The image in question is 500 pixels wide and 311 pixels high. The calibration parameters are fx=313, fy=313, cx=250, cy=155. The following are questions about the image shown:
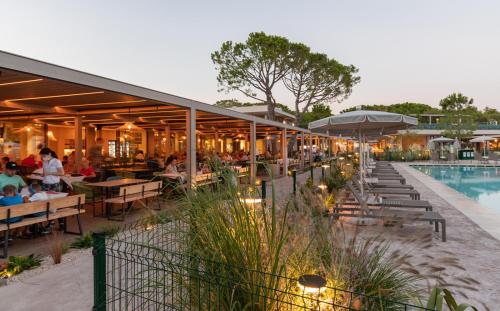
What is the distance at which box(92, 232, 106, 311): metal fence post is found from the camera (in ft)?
7.86

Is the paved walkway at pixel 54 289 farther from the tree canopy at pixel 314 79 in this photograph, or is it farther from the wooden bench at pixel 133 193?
the tree canopy at pixel 314 79

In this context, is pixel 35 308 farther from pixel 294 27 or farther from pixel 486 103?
pixel 486 103

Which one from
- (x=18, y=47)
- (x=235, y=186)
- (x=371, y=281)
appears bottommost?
(x=371, y=281)

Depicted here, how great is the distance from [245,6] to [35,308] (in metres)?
20.7

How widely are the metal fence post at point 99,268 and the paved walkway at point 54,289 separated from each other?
0.41m

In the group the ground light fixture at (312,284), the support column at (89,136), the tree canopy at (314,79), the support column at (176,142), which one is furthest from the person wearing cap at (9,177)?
the tree canopy at (314,79)

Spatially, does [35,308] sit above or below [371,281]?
below

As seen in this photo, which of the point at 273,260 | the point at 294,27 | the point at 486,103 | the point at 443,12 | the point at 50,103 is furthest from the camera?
the point at 486,103

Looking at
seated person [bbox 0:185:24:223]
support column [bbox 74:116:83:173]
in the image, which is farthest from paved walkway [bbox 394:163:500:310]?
support column [bbox 74:116:83:173]

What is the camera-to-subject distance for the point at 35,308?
2.77 meters

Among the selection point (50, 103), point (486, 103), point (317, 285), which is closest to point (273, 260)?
point (317, 285)

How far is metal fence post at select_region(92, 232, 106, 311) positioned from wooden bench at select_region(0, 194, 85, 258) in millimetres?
2415

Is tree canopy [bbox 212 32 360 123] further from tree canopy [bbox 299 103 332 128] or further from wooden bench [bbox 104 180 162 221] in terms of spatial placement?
wooden bench [bbox 104 180 162 221]

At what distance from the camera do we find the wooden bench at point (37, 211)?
4008 mm
